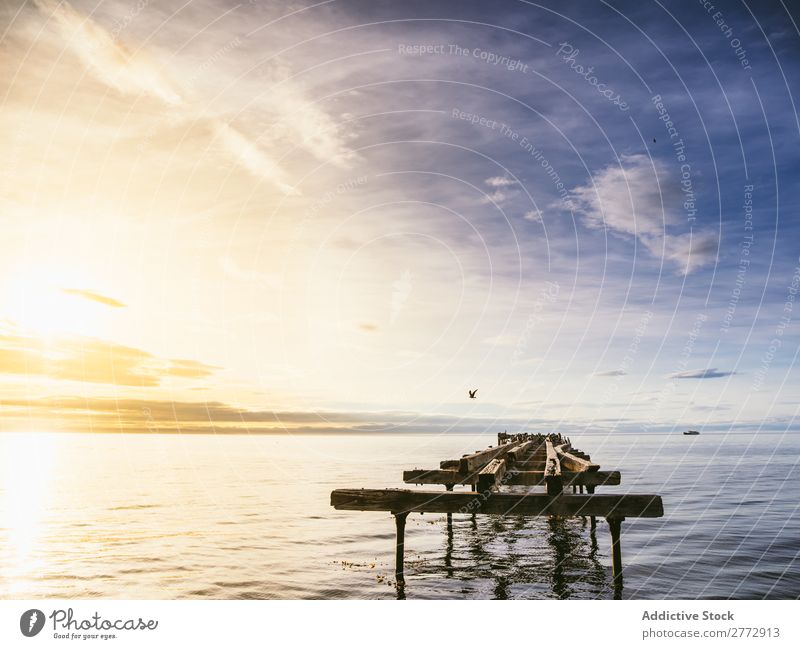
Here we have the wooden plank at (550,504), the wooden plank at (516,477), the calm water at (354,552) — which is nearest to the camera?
the wooden plank at (550,504)

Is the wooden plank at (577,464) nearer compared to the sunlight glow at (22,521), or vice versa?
the wooden plank at (577,464)

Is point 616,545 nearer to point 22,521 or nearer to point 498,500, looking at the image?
point 498,500

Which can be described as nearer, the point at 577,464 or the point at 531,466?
the point at 577,464

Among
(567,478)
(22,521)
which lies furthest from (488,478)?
(22,521)

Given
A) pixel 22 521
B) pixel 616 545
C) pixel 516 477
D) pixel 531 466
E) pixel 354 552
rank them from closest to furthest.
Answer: pixel 616 545 → pixel 516 477 → pixel 354 552 → pixel 531 466 → pixel 22 521

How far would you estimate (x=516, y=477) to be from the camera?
15336mm

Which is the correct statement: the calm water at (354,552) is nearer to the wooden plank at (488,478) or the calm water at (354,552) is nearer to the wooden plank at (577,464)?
the wooden plank at (577,464)

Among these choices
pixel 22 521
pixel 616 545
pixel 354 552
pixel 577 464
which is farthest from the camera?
pixel 22 521

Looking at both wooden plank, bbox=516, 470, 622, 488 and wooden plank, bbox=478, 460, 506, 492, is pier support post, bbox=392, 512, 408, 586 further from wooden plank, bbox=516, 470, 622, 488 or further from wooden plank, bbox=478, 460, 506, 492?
wooden plank, bbox=478, 460, 506, 492

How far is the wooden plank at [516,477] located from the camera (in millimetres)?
15016

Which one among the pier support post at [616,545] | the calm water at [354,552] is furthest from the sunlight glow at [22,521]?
the pier support post at [616,545]

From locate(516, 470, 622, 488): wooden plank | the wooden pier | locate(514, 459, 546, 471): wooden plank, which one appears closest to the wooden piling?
the wooden pier
